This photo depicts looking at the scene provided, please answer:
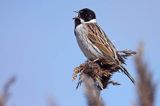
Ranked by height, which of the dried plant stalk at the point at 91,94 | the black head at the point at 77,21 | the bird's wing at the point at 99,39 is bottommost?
the bird's wing at the point at 99,39

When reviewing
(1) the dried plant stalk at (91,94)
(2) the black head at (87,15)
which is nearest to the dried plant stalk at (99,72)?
(1) the dried plant stalk at (91,94)

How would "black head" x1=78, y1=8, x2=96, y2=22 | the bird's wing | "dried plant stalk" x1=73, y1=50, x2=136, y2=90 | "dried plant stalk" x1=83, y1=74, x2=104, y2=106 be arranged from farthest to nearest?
"black head" x1=78, y1=8, x2=96, y2=22
the bird's wing
"dried plant stalk" x1=73, y1=50, x2=136, y2=90
"dried plant stalk" x1=83, y1=74, x2=104, y2=106

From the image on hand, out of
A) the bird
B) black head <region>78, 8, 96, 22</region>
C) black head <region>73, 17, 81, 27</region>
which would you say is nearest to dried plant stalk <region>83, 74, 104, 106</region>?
the bird

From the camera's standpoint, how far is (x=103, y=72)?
6.11 m

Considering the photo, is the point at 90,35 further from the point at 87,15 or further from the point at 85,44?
the point at 87,15

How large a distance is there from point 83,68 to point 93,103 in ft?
16.3

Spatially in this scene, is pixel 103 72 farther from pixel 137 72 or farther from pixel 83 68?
pixel 137 72

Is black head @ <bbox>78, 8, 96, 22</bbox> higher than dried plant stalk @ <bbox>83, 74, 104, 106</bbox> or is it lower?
lower

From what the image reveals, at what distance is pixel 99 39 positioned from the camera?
11.9 metres

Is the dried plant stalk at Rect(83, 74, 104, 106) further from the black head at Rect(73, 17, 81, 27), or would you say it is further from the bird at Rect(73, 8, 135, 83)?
the black head at Rect(73, 17, 81, 27)

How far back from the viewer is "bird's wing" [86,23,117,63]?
1130 centimetres

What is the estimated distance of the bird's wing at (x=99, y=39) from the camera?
1130 centimetres

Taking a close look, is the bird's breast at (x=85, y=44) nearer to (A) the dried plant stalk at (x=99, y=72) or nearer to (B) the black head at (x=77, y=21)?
(B) the black head at (x=77, y=21)

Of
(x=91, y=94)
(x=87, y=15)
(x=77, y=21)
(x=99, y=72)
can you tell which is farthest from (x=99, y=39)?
(x=91, y=94)
